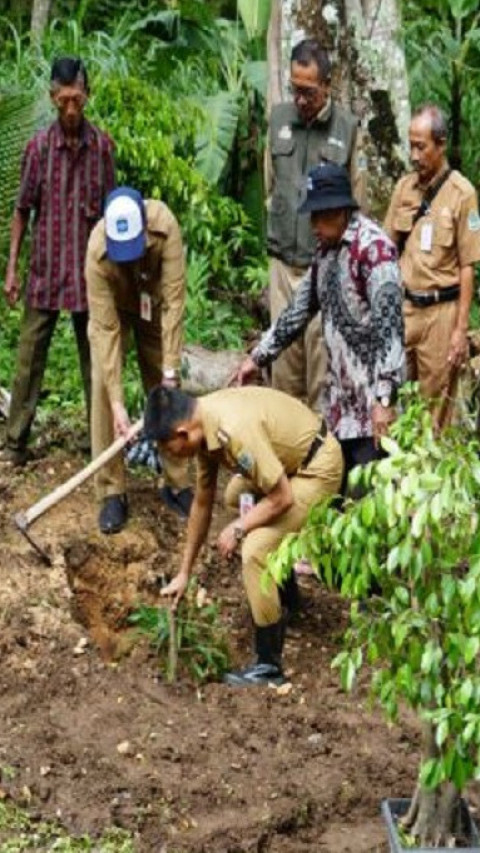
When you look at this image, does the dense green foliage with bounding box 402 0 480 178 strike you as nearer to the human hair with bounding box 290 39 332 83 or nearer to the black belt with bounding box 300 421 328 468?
the human hair with bounding box 290 39 332 83

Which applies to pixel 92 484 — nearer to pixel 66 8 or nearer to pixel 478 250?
pixel 478 250

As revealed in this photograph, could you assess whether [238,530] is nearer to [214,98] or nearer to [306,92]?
[306,92]

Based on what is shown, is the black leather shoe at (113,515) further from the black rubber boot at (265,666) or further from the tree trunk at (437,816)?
the tree trunk at (437,816)

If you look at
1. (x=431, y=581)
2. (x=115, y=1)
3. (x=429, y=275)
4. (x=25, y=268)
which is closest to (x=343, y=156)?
(x=429, y=275)

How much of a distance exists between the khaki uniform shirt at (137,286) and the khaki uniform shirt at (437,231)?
1.18 meters

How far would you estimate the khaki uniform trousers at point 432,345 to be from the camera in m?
8.87

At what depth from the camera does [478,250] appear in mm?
8672

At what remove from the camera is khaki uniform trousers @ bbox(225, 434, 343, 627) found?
730 cm

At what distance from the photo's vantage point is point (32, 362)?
8.97 metres

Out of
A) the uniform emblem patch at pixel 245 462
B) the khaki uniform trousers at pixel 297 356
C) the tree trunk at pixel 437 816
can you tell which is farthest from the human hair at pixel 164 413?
the khaki uniform trousers at pixel 297 356

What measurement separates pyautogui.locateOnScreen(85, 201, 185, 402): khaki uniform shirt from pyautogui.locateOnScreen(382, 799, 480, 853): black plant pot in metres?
2.62

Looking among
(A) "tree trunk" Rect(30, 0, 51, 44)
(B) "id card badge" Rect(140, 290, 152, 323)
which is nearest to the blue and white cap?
(B) "id card badge" Rect(140, 290, 152, 323)

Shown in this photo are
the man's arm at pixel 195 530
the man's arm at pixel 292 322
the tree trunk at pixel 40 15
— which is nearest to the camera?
the man's arm at pixel 195 530

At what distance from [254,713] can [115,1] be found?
8.78 m
